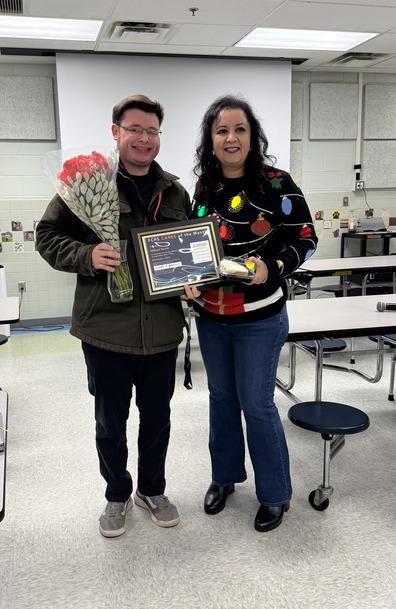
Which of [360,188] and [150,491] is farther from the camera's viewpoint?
[360,188]

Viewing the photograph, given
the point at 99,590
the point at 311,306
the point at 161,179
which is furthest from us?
the point at 311,306

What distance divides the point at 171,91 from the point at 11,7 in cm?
203

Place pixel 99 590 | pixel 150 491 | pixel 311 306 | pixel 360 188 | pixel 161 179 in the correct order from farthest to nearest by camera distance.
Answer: pixel 360 188
pixel 311 306
pixel 150 491
pixel 161 179
pixel 99 590

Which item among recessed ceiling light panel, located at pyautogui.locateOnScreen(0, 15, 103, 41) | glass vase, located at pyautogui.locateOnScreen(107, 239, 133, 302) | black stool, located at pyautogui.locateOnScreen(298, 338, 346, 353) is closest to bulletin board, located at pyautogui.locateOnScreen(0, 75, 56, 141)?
recessed ceiling light panel, located at pyautogui.locateOnScreen(0, 15, 103, 41)

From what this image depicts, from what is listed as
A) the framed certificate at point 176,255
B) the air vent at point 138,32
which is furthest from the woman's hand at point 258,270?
the air vent at point 138,32

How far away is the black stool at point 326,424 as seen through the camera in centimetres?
216

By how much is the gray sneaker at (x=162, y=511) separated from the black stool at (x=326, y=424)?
610 mm

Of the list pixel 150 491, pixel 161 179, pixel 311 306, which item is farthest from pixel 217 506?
pixel 161 179

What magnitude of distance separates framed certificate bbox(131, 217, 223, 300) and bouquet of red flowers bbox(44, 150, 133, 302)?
0.09 m

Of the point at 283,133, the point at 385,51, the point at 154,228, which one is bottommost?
the point at 154,228

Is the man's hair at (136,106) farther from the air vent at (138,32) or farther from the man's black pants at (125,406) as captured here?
the air vent at (138,32)

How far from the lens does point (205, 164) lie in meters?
2.10

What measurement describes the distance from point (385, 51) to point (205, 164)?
4585 mm

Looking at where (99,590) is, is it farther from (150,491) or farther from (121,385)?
(121,385)
